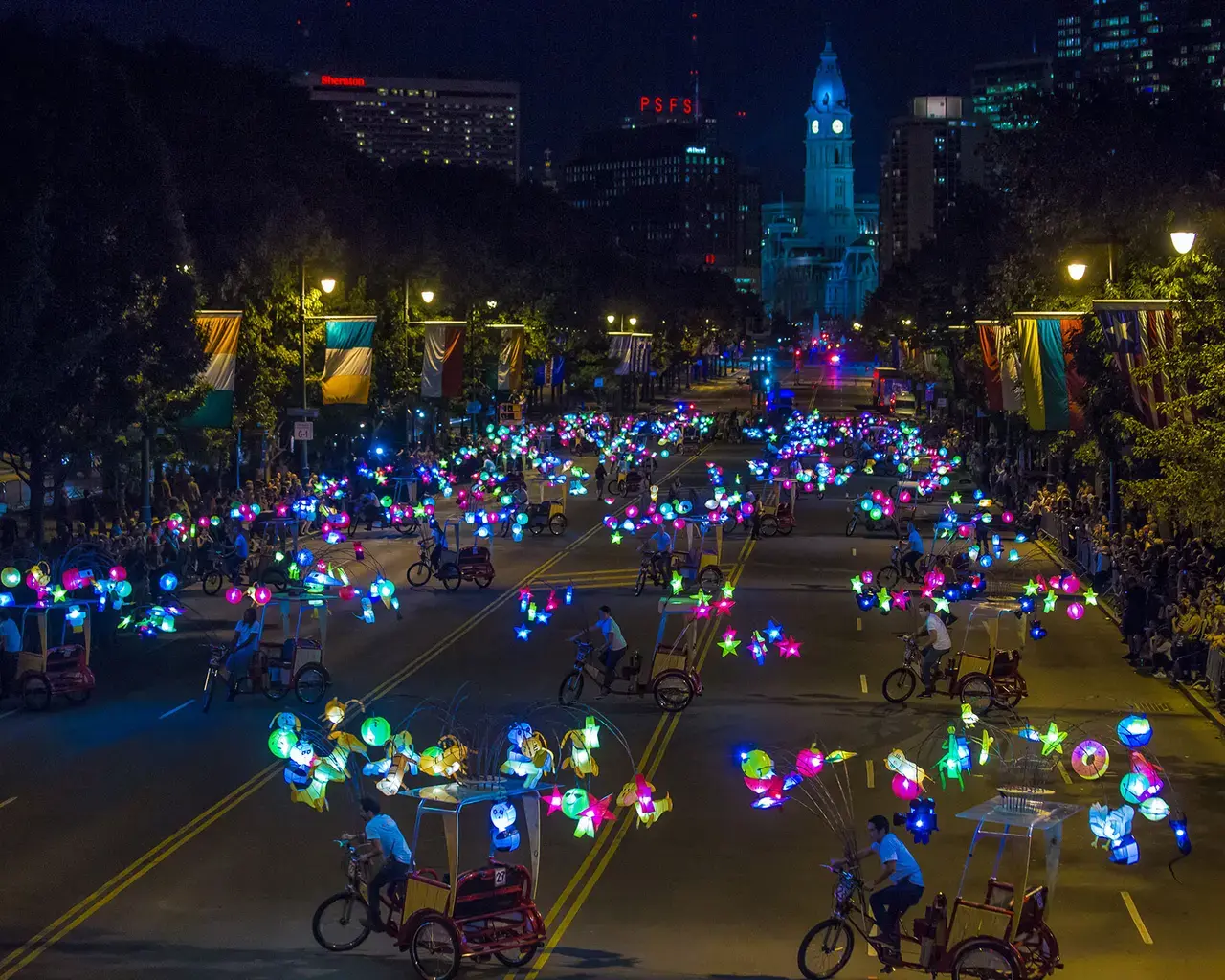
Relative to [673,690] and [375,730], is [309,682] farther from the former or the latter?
[375,730]

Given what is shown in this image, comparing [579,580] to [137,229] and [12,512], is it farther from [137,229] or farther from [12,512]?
[12,512]

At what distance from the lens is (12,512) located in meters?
51.6

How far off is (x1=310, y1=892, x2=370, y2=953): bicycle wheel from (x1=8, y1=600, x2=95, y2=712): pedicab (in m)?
12.0

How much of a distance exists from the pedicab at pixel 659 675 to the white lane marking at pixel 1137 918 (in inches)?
391

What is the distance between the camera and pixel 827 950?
14773 mm

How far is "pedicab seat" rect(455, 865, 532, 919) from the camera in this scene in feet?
49.2

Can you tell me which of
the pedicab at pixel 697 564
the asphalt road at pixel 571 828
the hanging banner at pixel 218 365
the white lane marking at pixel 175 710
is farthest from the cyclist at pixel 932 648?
the hanging banner at pixel 218 365

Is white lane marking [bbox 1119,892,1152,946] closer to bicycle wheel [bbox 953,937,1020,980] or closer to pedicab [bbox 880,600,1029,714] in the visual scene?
bicycle wheel [bbox 953,937,1020,980]

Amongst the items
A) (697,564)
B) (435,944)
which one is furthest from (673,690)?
(697,564)

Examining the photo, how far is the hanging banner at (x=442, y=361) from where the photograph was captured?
183 feet

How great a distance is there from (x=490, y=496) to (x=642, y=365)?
46019 millimetres

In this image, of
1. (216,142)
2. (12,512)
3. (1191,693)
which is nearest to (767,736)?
(1191,693)

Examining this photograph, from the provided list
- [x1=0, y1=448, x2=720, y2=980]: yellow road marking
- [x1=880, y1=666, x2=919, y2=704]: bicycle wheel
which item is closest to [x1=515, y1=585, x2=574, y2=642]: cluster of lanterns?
[x1=0, y1=448, x2=720, y2=980]: yellow road marking

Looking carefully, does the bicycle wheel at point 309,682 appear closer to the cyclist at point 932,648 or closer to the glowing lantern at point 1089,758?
the cyclist at point 932,648
